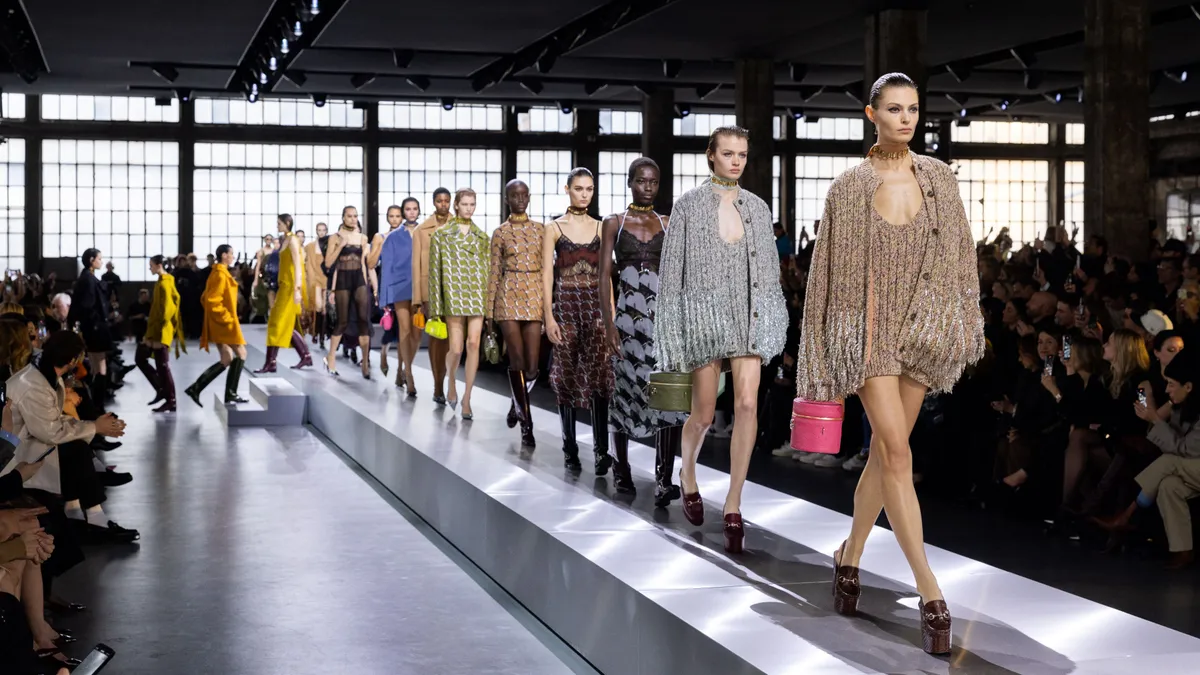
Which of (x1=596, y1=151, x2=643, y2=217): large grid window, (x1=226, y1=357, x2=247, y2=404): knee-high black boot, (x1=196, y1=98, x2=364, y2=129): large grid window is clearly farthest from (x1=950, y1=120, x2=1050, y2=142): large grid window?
(x1=226, y1=357, x2=247, y2=404): knee-high black boot

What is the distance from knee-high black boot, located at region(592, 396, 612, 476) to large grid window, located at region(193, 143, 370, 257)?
22064mm

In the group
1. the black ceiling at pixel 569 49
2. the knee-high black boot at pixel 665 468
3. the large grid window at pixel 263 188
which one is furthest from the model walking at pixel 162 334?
the large grid window at pixel 263 188

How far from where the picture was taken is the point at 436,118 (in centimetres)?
2858

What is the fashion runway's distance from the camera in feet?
11.2

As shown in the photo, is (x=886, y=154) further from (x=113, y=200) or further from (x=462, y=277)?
(x=113, y=200)

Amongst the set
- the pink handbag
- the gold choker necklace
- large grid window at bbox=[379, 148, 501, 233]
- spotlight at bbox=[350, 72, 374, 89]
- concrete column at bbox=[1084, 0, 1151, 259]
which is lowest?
the pink handbag

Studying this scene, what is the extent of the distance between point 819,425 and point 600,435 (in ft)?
9.11

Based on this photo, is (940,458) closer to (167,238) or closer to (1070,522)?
(1070,522)

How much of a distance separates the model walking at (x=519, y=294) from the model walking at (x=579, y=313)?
83cm

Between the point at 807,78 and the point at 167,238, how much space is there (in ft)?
45.4

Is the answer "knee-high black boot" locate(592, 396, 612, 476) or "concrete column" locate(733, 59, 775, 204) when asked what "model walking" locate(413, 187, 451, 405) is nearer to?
"knee-high black boot" locate(592, 396, 612, 476)

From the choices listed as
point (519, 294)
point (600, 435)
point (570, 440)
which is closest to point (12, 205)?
point (519, 294)

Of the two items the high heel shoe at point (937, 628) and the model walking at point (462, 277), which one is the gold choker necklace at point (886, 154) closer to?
the high heel shoe at point (937, 628)

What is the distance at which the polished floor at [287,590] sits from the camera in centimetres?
464
